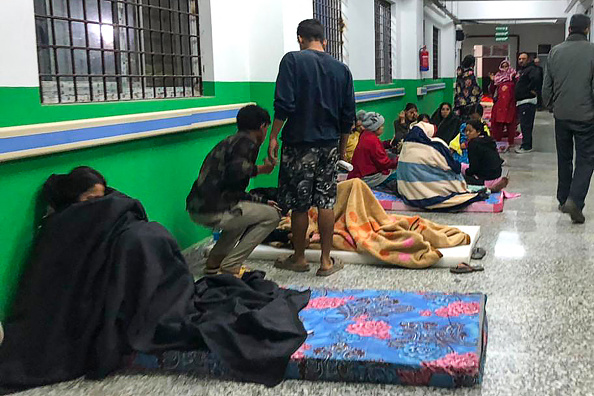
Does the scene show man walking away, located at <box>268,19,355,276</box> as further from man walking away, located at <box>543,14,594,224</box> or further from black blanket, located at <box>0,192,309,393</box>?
man walking away, located at <box>543,14,594,224</box>

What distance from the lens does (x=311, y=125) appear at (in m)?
3.63

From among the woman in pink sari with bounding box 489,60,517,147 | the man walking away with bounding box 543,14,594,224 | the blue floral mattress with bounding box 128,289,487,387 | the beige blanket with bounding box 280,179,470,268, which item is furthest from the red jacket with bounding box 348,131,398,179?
the woman in pink sari with bounding box 489,60,517,147

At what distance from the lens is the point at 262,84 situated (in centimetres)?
495

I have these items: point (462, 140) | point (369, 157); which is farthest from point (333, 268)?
point (462, 140)

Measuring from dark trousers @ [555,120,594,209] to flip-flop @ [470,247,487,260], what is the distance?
1.22 metres

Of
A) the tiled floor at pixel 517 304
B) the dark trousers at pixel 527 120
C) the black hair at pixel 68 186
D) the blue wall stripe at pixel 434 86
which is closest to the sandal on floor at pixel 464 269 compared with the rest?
the tiled floor at pixel 517 304

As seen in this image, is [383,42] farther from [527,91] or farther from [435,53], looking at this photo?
[435,53]

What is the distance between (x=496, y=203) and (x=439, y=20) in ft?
30.7

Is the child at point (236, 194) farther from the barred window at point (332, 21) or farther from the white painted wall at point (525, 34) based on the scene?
the white painted wall at point (525, 34)

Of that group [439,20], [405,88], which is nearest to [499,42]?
[439,20]

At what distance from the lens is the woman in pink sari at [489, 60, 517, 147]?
977cm

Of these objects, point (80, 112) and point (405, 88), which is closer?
point (80, 112)

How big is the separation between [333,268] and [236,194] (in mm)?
720

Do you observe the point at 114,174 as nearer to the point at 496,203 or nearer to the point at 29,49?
the point at 29,49
